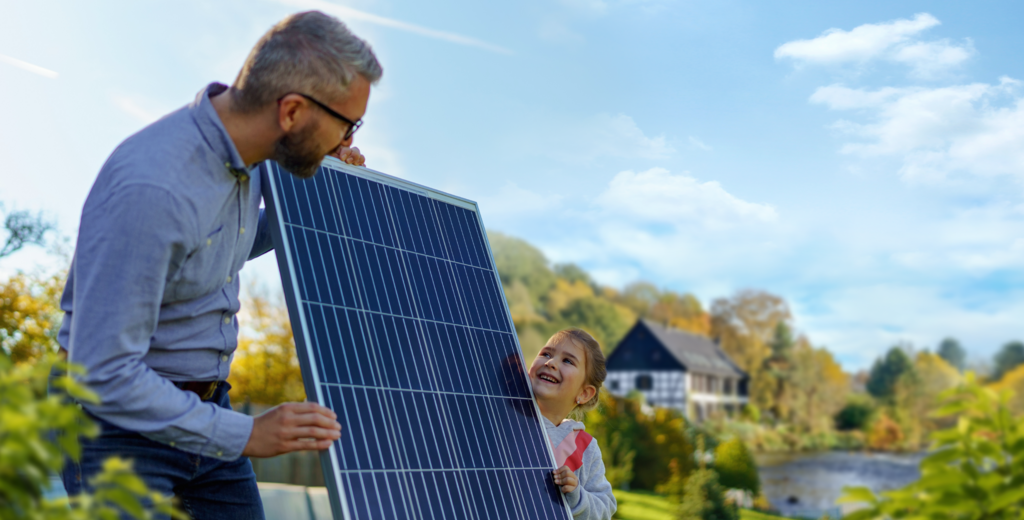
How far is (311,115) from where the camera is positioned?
3.27 m

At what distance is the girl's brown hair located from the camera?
566 cm

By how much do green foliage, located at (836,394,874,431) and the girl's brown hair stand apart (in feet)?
178

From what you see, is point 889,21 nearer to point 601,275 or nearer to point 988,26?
point 988,26

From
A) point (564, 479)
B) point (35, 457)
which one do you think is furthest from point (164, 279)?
point (564, 479)

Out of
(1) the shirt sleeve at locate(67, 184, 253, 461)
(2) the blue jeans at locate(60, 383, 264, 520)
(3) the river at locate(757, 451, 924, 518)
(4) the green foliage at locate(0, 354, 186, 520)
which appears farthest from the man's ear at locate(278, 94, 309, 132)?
(3) the river at locate(757, 451, 924, 518)

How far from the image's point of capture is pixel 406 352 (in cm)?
420

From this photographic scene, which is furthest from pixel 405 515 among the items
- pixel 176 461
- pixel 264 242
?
pixel 264 242

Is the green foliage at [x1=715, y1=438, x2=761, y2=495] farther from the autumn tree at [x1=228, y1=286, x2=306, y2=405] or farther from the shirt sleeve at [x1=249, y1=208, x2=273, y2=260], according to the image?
the shirt sleeve at [x1=249, y1=208, x2=273, y2=260]

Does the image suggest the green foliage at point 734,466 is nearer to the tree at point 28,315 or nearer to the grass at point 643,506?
the grass at point 643,506

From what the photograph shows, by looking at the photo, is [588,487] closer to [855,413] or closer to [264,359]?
[264,359]

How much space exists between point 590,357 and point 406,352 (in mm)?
1827

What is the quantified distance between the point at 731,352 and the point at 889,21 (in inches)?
1035

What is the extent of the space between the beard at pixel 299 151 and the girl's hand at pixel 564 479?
2.32 meters

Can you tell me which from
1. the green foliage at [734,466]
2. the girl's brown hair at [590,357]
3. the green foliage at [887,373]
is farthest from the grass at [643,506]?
the girl's brown hair at [590,357]
